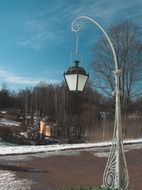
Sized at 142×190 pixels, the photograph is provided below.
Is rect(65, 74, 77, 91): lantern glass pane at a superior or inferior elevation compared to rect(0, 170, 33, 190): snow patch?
superior

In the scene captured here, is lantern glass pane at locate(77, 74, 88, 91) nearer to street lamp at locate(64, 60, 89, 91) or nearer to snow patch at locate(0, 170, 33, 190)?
street lamp at locate(64, 60, 89, 91)

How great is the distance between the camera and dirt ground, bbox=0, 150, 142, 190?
32.9 ft

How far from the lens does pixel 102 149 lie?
18.6 meters

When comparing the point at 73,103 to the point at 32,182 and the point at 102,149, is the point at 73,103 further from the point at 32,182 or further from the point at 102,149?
the point at 32,182

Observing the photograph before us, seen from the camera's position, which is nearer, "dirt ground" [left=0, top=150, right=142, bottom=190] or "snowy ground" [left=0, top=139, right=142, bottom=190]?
"snowy ground" [left=0, top=139, right=142, bottom=190]

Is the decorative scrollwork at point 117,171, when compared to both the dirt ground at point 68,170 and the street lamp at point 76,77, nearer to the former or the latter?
the street lamp at point 76,77

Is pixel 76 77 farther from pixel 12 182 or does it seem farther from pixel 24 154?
pixel 24 154

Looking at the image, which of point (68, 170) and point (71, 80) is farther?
point (68, 170)

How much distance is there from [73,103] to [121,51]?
1801cm

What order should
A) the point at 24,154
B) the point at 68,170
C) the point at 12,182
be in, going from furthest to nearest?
the point at 24,154 → the point at 68,170 → the point at 12,182

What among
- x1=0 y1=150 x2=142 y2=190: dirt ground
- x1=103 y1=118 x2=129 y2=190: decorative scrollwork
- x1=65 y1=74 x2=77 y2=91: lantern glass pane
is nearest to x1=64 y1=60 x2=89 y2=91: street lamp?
x1=65 y1=74 x2=77 y2=91: lantern glass pane

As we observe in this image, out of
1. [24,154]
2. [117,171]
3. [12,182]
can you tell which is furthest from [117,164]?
[24,154]

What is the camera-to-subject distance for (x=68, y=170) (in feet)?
39.6

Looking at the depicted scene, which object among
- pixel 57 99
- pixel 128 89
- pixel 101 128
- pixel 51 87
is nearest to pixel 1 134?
pixel 101 128
